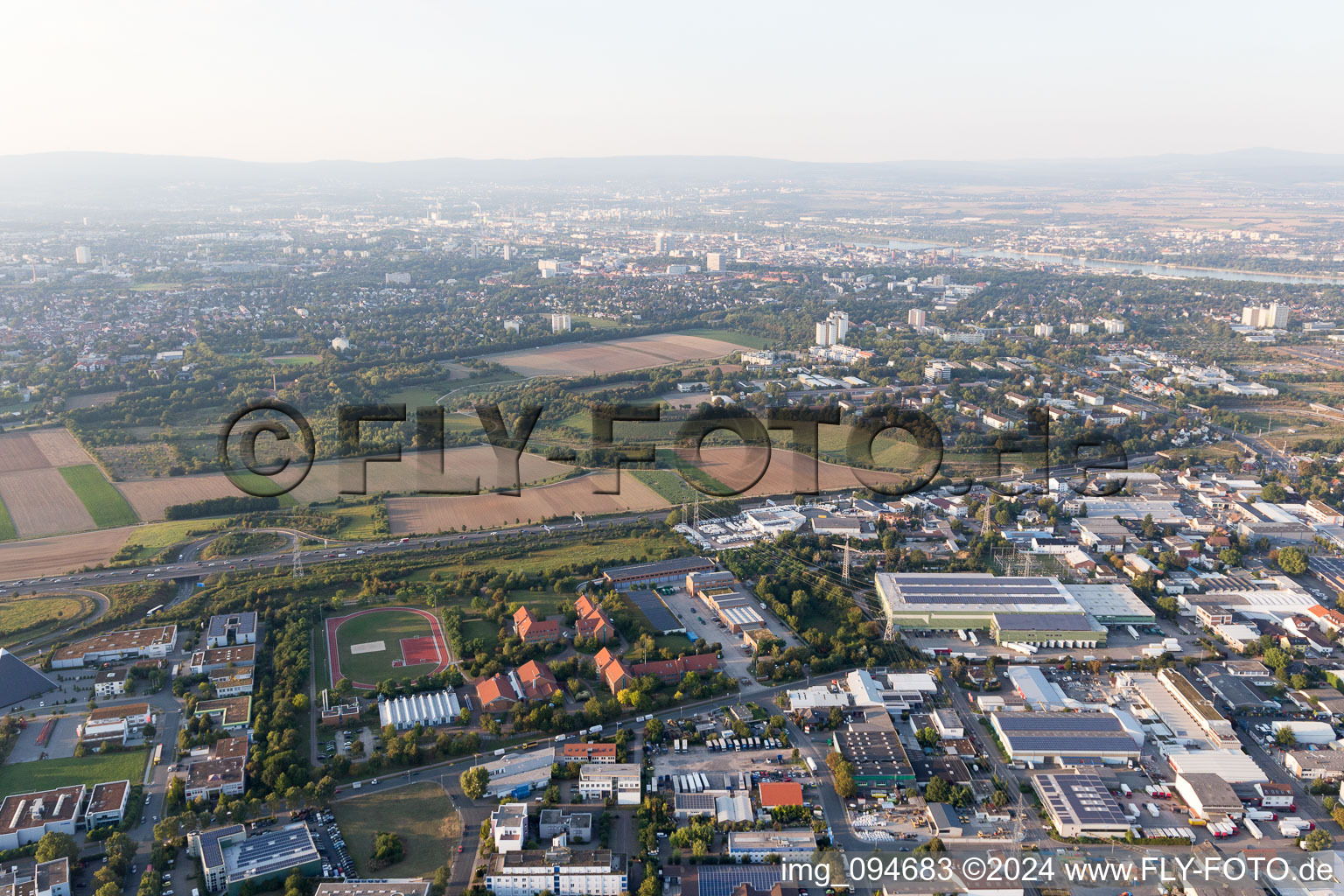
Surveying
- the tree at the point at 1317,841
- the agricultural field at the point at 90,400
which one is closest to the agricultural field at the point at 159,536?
the agricultural field at the point at 90,400

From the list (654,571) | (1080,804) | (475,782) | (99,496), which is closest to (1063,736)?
(1080,804)

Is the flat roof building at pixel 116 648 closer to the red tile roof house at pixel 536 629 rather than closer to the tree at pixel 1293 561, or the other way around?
the red tile roof house at pixel 536 629

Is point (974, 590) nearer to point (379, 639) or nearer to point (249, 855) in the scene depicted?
point (379, 639)

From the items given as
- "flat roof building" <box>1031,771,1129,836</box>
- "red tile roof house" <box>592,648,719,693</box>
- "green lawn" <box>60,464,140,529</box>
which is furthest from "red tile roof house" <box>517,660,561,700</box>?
"green lawn" <box>60,464,140,529</box>

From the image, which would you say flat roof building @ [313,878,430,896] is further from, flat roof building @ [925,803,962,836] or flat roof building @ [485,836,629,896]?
flat roof building @ [925,803,962,836]

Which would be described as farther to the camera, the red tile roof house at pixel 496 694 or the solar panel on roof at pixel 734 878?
the red tile roof house at pixel 496 694

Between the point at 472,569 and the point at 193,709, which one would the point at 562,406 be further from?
the point at 193,709
